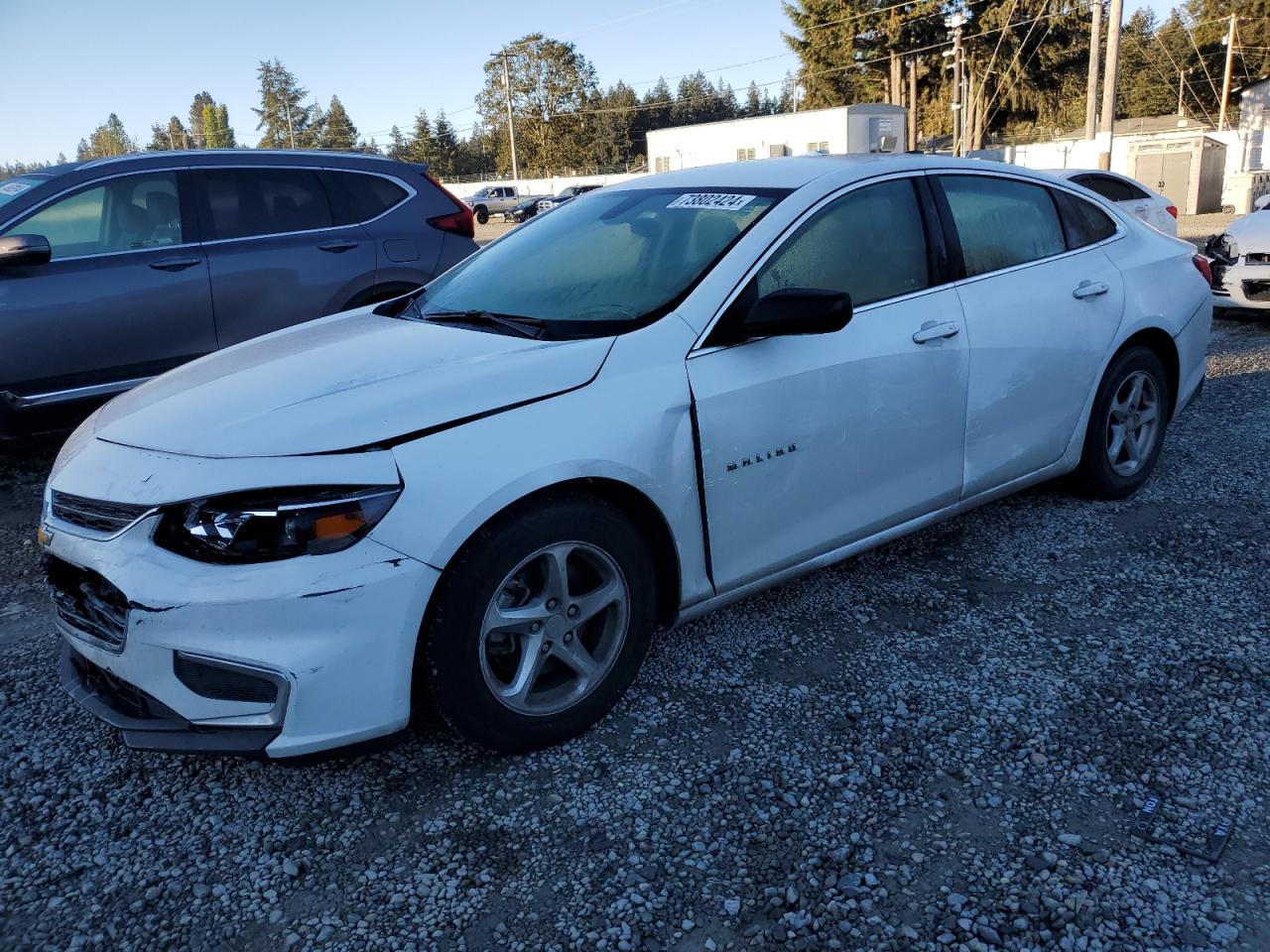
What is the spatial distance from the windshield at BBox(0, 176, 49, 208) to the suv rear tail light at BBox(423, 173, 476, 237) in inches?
85.3

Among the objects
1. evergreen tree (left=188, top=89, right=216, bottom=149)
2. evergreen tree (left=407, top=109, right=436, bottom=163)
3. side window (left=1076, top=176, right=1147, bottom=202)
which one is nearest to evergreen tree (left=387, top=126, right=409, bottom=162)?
evergreen tree (left=407, top=109, right=436, bottom=163)

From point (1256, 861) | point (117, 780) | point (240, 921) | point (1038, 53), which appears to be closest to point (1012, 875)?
point (1256, 861)

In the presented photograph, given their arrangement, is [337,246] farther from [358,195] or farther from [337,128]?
[337,128]

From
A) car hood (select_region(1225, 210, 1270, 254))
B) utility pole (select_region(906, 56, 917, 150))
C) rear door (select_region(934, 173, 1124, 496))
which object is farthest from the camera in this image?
utility pole (select_region(906, 56, 917, 150))

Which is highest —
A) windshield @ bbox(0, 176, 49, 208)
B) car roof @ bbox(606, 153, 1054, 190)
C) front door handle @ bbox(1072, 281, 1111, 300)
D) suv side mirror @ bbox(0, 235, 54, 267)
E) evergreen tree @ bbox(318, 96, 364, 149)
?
evergreen tree @ bbox(318, 96, 364, 149)

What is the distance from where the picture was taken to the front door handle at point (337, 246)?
5777mm

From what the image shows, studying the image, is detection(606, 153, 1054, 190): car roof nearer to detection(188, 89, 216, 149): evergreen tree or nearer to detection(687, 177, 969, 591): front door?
detection(687, 177, 969, 591): front door

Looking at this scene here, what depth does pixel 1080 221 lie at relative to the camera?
13.6ft

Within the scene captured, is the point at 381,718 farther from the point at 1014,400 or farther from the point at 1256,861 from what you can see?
the point at 1014,400

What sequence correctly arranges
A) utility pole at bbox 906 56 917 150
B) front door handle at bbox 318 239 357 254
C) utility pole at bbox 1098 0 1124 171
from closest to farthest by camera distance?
front door handle at bbox 318 239 357 254 < utility pole at bbox 1098 0 1124 171 < utility pole at bbox 906 56 917 150

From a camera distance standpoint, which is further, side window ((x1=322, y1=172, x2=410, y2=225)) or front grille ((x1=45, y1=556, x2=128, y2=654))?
side window ((x1=322, y1=172, x2=410, y2=225))

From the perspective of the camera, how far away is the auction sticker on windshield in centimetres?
323

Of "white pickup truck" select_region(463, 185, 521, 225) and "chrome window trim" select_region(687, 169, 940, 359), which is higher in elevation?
"white pickup truck" select_region(463, 185, 521, 225)

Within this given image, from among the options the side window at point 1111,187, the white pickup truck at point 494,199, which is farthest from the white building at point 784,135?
the side window at point 1111,187
